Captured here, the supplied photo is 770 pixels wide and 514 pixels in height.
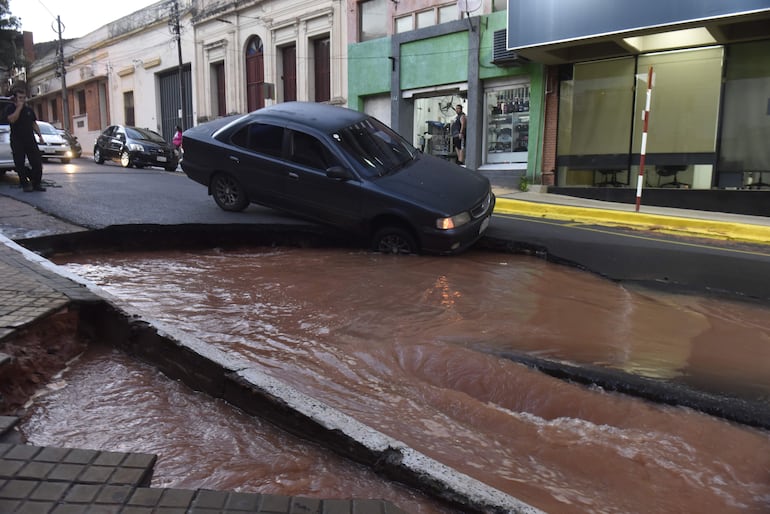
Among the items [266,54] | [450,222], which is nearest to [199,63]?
[266,54]

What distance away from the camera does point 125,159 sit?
61.7 ft

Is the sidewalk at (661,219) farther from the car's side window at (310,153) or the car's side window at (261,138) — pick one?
the car's side window at (261,138)

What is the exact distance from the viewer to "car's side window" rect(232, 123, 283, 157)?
7.67 m

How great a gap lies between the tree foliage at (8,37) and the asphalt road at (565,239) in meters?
40.3

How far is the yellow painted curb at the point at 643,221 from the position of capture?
8.60m

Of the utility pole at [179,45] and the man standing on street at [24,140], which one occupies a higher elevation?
the utility pole at [179,45]

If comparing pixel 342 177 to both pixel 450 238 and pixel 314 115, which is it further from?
pixel 450 238

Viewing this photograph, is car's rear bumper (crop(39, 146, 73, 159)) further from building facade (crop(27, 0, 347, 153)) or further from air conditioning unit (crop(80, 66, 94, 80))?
air conditioning unit (crop(80, 66, 94, 80))

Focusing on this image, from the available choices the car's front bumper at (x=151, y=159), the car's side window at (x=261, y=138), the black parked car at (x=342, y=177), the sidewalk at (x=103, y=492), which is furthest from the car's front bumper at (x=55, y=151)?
the sidewalk at (x=103, y=492)

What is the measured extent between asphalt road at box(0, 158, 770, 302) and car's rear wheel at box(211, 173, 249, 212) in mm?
152

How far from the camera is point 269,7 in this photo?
23.0 metres

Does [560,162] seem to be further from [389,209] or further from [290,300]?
[290,300]

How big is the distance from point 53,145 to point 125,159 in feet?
7.39

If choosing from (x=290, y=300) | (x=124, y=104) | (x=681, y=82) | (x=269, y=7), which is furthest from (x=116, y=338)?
(x=124, y=104)
